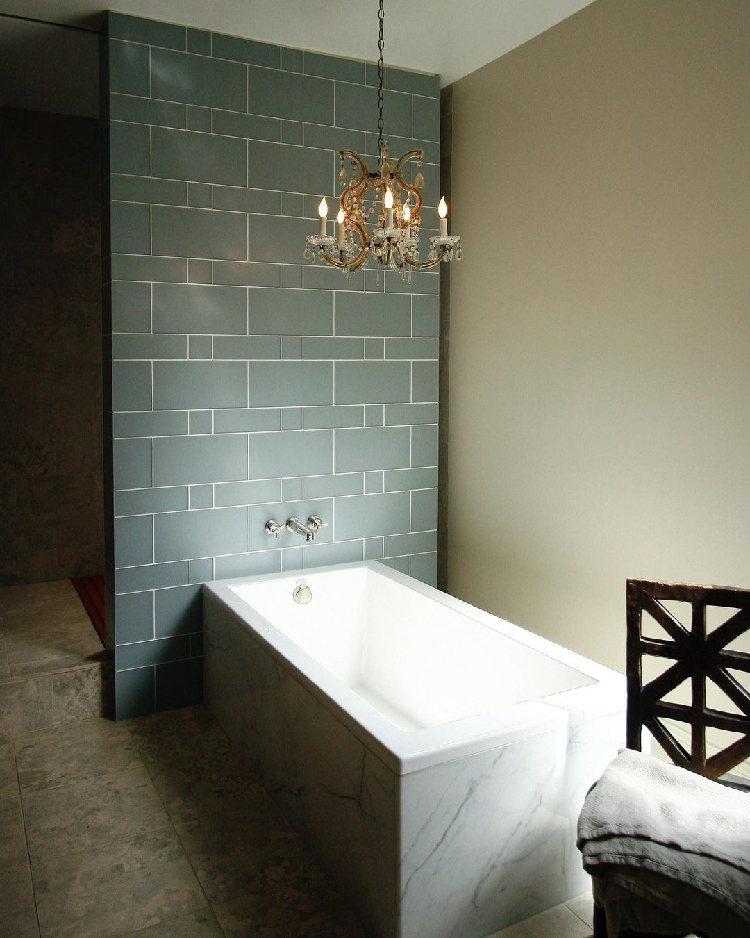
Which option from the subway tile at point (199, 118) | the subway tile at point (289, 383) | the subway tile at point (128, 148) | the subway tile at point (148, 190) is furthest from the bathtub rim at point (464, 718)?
the subway tile at point (199, 118)

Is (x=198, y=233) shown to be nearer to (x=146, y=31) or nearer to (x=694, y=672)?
(x=146, y=31)

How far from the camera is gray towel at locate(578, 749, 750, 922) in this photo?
1.58 meters

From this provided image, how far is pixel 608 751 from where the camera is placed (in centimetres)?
230

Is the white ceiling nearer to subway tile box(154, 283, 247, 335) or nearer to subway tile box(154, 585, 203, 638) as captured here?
subway tile box(154, 283, 247, 335)

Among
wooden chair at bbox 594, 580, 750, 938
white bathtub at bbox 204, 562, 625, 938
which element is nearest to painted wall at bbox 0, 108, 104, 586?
white bathtub at bbox 204, 562, 625, 938

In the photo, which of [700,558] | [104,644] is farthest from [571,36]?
[104,644]

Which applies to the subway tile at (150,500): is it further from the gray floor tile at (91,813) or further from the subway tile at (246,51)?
the subway tile at (246,51)

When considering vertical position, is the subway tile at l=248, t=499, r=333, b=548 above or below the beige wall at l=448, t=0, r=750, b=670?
below

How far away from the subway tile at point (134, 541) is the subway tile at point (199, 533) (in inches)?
1.2

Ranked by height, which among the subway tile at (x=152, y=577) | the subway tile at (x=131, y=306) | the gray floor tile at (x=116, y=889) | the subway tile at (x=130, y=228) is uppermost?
the subway tile at (x=130, y=228)

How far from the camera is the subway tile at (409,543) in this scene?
3.85 m

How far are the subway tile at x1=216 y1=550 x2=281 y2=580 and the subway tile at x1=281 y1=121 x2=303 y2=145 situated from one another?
1707 millimetres

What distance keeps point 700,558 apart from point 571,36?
6.49ft

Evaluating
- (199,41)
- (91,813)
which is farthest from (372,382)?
(91,813)
